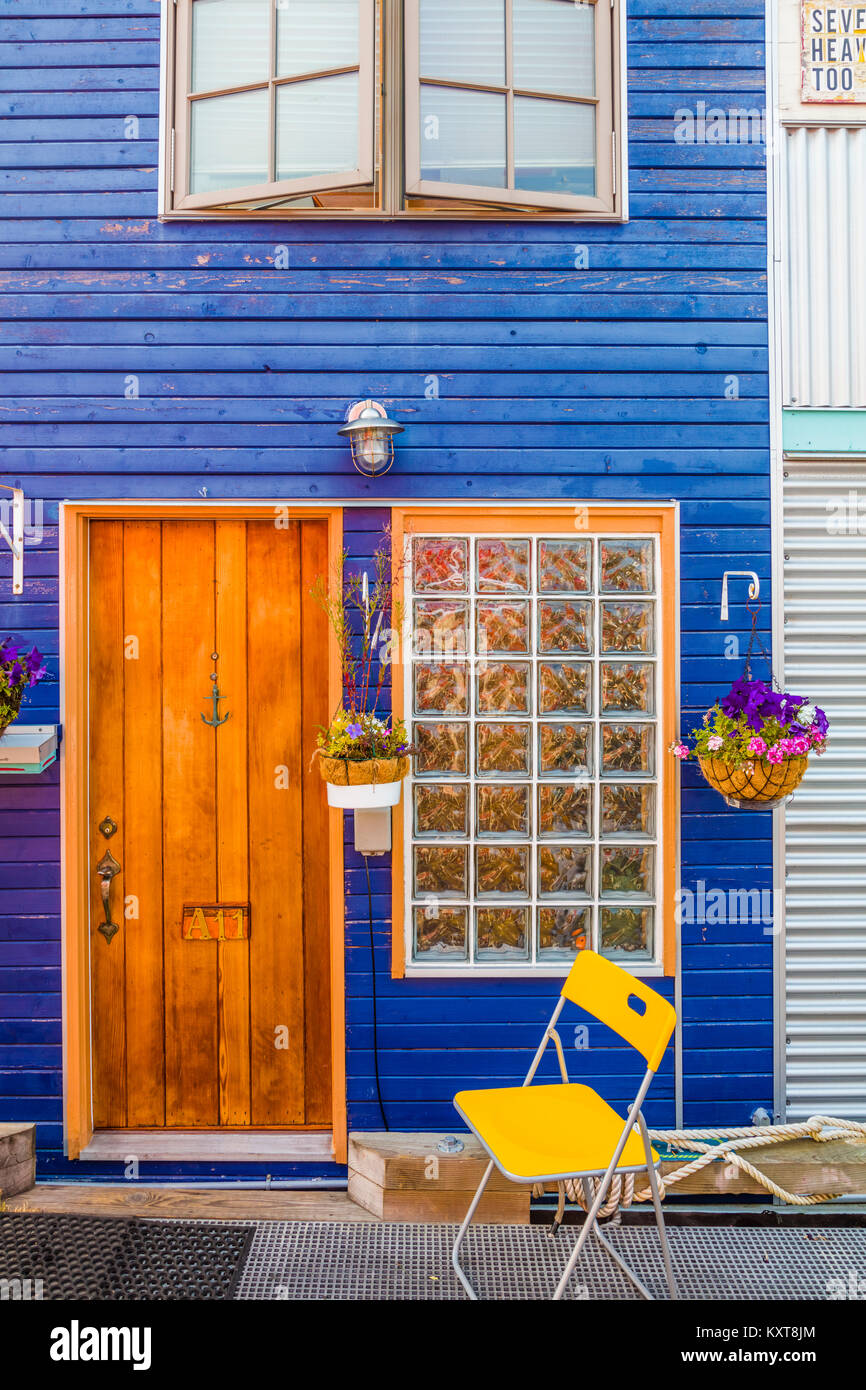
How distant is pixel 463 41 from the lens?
3787 millimetres

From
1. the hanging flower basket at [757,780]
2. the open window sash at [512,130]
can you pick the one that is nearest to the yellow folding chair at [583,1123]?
the hanging flower basket at [757,780]

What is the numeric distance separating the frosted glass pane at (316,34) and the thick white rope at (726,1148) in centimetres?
453

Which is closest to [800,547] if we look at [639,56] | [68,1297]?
[639,56]

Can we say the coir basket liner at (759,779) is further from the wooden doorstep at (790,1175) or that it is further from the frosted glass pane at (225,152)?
the frosted glass pane at (225,152)

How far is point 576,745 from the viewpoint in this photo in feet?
12.5

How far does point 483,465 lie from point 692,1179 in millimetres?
2965

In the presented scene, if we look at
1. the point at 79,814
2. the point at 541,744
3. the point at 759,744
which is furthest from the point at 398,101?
the point at 79,814

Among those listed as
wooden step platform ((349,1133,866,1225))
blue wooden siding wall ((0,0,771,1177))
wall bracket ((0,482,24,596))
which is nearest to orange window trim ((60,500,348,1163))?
blue wooden siding wall ((0,0,771,1177))

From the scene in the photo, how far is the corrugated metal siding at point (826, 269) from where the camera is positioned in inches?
151

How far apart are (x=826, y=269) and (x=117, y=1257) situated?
472 cm

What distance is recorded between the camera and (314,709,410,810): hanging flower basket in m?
3.36

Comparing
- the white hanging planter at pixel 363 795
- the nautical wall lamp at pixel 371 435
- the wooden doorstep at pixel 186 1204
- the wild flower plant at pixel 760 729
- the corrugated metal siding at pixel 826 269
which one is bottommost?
the wooden doorstep at pixel 186 1204

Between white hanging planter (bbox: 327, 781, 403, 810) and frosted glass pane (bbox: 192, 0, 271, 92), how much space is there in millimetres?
2976

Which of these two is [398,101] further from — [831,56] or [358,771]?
[358,771]
